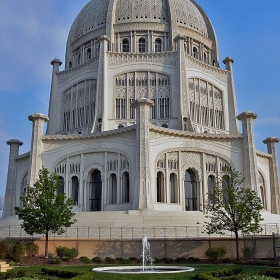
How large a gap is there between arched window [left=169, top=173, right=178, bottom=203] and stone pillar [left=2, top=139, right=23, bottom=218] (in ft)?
55.2

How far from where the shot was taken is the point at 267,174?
137ft

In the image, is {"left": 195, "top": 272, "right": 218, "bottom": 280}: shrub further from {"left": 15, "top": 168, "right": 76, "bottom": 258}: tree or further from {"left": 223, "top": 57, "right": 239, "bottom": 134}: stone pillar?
{"left": 223, "top": 57, "right": 239, "bottom": 134}: stone pillar

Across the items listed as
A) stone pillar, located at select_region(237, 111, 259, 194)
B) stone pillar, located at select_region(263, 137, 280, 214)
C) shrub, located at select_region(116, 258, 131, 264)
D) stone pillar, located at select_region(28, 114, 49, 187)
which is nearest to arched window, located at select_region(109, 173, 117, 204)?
stone pillar, located at select_region(28, 114, 49, 187)

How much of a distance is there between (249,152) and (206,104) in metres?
10.8

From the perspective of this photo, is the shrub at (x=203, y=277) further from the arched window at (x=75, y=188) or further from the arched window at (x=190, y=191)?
the arched window at (x=75, y=188)

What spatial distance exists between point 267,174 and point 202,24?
22527 millimetres

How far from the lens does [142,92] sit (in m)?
44.1

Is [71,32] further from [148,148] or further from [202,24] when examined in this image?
[148,148]

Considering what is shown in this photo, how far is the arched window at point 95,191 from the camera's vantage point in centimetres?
3697

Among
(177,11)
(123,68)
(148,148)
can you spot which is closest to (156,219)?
(148,148)

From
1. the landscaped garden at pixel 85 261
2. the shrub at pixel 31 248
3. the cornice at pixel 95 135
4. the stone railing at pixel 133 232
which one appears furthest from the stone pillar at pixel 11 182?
the shrub at pixel 31 248

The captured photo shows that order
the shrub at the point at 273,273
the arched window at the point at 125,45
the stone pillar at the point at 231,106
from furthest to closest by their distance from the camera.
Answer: the arched window at the point at 125,45 → the stone pillar at the point at 231,106 → the shrub at the point at 273,273

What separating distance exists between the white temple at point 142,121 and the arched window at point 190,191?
0.31 feet

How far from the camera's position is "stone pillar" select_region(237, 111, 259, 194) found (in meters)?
36.7
